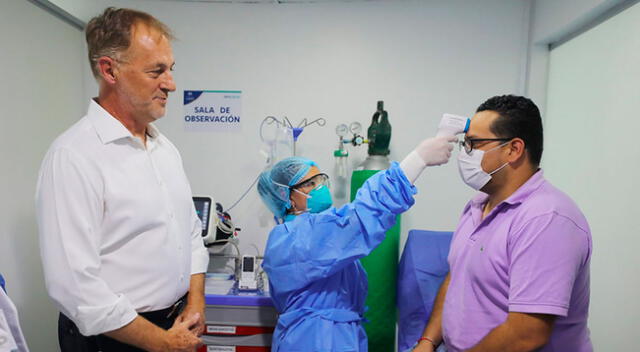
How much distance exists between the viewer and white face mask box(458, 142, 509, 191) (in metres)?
1.14

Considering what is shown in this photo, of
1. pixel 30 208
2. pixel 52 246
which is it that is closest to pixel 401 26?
pixel 52 246

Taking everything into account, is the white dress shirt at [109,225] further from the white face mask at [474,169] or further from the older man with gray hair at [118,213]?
the white face mask at [474,169]

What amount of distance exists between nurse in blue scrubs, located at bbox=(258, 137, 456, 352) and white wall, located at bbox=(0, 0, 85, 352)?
1229 millimetres

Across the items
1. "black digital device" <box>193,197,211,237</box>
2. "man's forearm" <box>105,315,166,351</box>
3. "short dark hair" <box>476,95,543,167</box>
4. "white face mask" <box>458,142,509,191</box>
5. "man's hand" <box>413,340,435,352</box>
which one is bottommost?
"man's hand" <box>413,340,435,352</box>

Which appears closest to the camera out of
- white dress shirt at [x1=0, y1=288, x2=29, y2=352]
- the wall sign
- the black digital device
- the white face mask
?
white dress shirt at [x1=0, y1=288, x2=29, y2=352]

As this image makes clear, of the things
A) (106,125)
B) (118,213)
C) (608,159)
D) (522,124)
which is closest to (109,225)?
(118,213)

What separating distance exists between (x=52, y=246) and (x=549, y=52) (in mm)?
2496

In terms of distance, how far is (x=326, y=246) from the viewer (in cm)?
122

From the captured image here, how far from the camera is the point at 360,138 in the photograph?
210 centimetres

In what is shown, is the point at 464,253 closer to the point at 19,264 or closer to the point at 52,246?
the point at 52,246

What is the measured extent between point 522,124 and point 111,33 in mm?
1240

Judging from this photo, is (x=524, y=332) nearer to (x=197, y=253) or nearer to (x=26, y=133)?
(x=197, y=253)

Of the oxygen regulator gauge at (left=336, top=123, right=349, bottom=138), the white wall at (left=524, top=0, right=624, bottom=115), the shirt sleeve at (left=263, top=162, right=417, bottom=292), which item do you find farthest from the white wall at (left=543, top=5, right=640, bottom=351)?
the oxygen regulator gauge at (left=336, top=123, right=349, bottom=138)

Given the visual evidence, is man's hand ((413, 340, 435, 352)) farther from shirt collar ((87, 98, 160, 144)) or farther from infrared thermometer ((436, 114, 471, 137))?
shirt collar ((87, 98, 160, 144))
